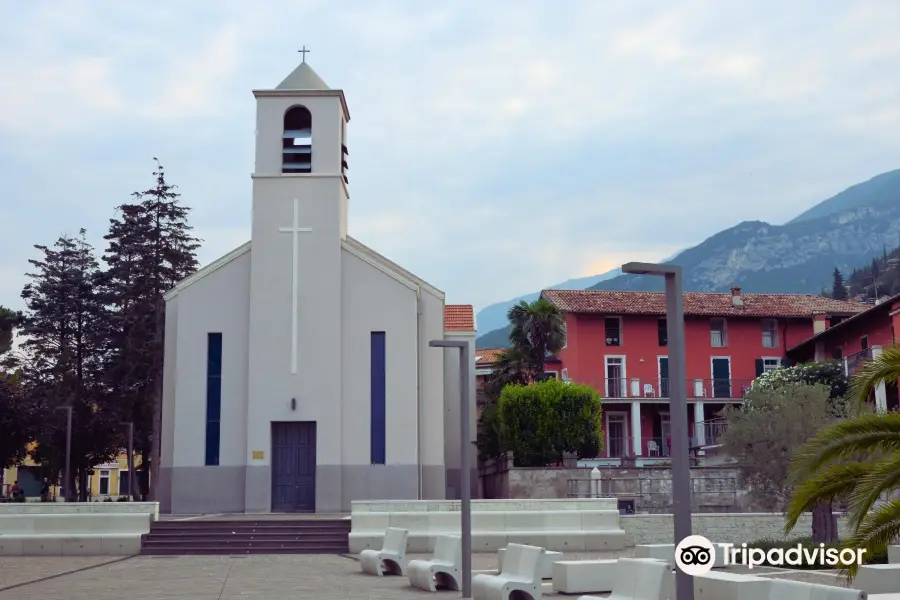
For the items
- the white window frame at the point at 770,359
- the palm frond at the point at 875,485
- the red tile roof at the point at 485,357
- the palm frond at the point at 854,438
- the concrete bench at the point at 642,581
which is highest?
the red tile roof at the point at 485,357

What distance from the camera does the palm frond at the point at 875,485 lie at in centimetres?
1059

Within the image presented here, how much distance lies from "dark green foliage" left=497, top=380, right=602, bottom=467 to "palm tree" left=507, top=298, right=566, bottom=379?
3.80 m

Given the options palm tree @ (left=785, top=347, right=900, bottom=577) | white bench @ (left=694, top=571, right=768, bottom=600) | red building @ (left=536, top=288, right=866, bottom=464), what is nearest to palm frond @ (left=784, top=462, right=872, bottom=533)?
palm tree @ (left=785, top=347, right=900, bottom=577)

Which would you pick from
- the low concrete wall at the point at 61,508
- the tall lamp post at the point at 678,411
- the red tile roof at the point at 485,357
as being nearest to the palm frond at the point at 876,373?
the tall lamp post at the point at 678,411

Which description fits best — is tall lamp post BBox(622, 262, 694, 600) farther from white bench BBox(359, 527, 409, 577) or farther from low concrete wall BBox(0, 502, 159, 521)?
low concrete wall BBox(0, 502, 159, 521)

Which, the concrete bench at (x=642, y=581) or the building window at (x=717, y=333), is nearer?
the concrete bench at (x=642, y=581)

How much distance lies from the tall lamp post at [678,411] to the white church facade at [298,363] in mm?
22195

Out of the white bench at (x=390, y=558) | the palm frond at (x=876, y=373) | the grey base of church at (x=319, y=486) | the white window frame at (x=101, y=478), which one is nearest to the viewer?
the palm frond at (x=876, y=373)

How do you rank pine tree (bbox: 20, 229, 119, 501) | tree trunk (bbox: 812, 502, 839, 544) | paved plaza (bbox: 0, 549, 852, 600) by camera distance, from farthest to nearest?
pine tree (bbox: 20, 229, 119, 501) → tree trunk (bbox: 812, 502, 839, 544) → paved plaza (bbox: 0, 549, 852, 600)

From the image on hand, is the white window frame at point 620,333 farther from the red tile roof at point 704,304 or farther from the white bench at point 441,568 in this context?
the white bench at point 441,568

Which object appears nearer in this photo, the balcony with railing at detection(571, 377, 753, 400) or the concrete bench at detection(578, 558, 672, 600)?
the concrete bench at detection(578, 558, 672, 600)

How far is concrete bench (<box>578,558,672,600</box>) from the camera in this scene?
11477mm

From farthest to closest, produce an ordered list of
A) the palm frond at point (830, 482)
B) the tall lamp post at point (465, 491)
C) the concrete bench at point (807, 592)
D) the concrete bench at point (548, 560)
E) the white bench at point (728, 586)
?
the concrete bench at point (548, 560), the tall lamp post at point (465, 491), the white bench at point (728, 586), the palm frond at point (830, 482), the concrete bench at point (807, 592)

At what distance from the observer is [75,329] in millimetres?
52062
